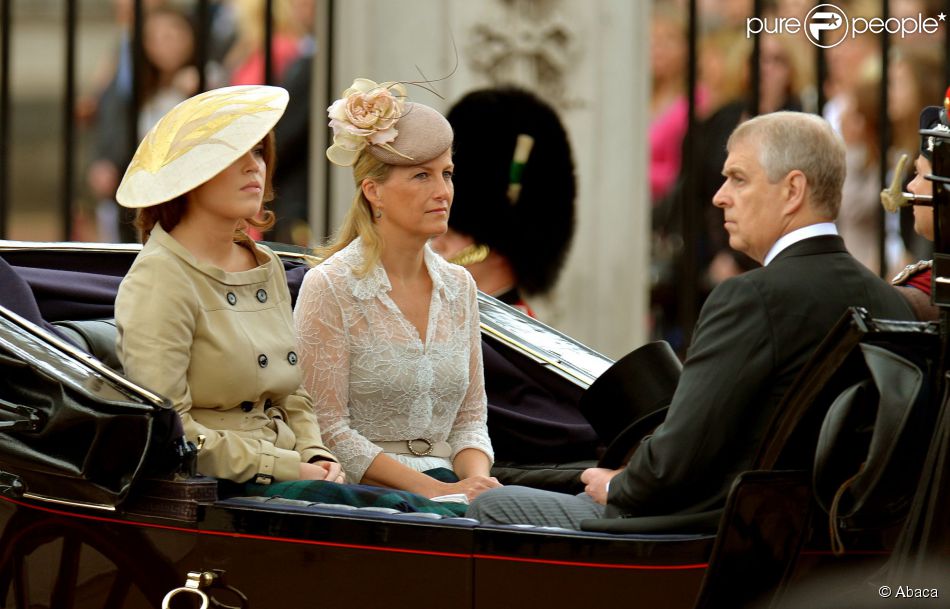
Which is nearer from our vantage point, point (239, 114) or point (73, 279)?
point (239, 114)

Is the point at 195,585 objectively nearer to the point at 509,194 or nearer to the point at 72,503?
the point at 72,503

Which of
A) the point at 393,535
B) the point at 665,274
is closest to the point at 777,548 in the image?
the point at 393,535

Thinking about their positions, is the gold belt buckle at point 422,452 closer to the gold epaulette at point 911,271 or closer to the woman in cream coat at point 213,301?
the woman in cream coat at point 213,301

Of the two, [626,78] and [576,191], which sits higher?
[626,78]

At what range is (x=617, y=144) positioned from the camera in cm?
600

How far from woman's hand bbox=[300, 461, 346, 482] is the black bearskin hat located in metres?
2.10

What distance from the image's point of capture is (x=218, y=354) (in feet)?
10.7

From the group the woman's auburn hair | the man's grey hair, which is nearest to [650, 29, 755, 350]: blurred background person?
the woman's auburn hair

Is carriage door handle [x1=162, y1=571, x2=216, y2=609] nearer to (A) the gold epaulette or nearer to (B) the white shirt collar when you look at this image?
(B) the white shirt collar

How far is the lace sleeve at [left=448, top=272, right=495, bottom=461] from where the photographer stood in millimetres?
3795

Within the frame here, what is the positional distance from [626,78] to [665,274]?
4.75ft

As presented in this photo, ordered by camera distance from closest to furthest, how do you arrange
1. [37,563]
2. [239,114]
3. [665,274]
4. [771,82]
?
1. [37,563]
2. [239,114]
3. [771,82]
4. [665,274]

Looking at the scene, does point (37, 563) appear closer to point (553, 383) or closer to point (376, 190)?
point (376, 190)

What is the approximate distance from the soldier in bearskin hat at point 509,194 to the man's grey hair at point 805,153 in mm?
2361
